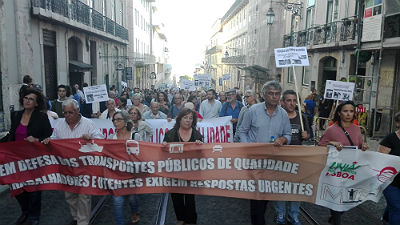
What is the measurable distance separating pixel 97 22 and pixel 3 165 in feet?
62.6

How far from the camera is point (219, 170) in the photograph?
459 cm

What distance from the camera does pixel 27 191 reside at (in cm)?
486

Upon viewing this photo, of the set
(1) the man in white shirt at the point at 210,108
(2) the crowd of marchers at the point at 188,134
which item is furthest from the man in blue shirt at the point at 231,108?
(2) the crowd of marchers at the point at 188,134

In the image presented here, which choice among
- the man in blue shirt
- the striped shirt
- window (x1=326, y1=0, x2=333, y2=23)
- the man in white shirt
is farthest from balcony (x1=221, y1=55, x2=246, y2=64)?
the striped shirt

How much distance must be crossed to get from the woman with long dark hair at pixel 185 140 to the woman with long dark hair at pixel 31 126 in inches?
66.5

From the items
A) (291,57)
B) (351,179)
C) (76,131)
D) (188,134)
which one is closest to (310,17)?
(291,57)

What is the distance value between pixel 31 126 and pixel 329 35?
57.3 feet

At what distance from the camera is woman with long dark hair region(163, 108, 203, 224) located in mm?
4680

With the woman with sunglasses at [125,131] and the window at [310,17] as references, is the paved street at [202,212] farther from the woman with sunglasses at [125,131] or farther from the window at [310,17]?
the window at [310,17]

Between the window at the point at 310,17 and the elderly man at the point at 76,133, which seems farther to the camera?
the window at the point at 310,17

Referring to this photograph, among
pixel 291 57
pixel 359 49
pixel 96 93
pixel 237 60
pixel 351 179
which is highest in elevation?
pixel 237 60

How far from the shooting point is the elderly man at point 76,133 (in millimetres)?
4652

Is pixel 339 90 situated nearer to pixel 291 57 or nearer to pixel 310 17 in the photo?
pixel 291 57

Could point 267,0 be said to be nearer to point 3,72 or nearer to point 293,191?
point 3,72
